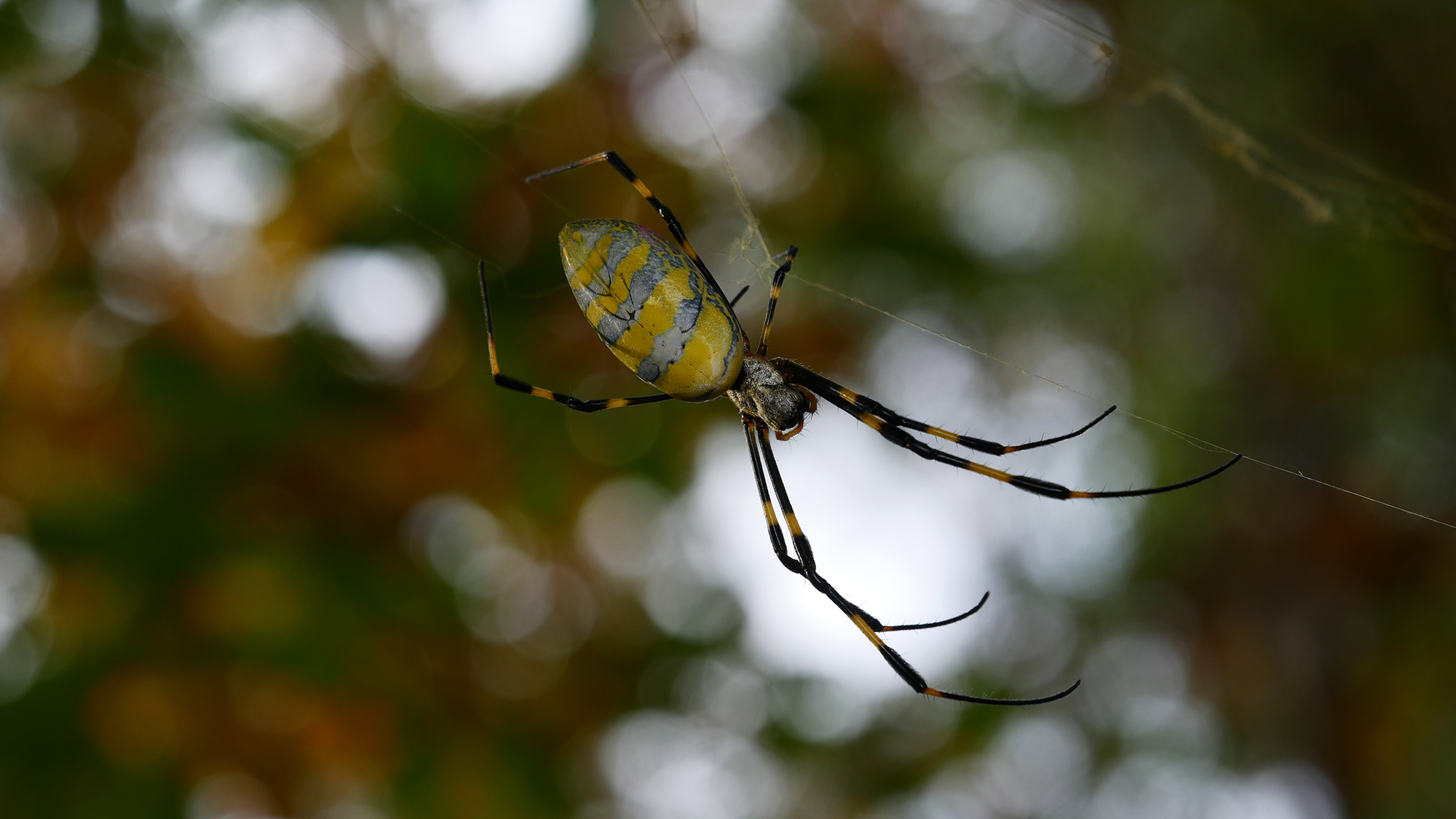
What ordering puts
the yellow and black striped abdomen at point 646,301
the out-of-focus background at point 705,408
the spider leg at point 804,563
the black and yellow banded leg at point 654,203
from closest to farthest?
the yellow and black striped abdomen at point 646,301 → the black and yellow banded leg at point 654,203 → the spider leg at point 804,563 → the out-of-focus background at point 705,408

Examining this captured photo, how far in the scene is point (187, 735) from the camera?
327 centimetres

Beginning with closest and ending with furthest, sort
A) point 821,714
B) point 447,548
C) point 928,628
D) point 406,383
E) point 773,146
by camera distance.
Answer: point 928,628, point 406,383, point 447,548, point 773,146, point 821,714

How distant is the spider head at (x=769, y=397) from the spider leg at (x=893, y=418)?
5 centimetres

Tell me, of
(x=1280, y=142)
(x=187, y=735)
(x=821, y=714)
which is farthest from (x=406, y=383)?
(x=1280, y=142)

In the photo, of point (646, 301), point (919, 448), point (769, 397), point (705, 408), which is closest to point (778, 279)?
point (769, 397)

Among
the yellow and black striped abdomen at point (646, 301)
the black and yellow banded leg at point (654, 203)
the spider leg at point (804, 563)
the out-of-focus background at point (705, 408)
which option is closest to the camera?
the yellow and black striped abdomen at point (646, 301)

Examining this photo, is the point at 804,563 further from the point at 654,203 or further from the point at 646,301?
the point at 654,203

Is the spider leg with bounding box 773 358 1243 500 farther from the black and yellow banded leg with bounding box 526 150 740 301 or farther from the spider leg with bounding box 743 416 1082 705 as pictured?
the black and yellow banded leg with bounding box 526 150 740 301

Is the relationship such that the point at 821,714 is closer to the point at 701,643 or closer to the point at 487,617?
the point at 701,643

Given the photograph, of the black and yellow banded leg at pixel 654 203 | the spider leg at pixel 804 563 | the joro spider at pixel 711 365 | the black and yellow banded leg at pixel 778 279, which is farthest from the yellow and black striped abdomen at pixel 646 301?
the spider leg at pixel 804 563

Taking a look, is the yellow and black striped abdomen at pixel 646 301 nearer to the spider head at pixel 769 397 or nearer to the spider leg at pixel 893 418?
Answer: the spider head at pixel 769 397

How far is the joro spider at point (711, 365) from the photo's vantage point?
147 cm

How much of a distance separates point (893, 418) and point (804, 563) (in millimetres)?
454

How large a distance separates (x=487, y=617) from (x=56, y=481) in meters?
2.14
